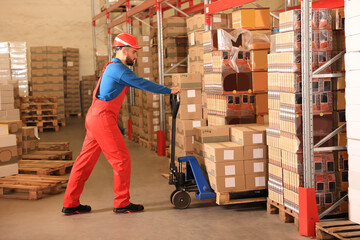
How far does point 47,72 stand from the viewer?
18.2 meters

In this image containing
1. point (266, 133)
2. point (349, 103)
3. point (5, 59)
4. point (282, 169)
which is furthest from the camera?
point (5, 59)

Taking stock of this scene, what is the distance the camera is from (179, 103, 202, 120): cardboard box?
8.27m

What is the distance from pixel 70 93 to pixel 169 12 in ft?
18.5

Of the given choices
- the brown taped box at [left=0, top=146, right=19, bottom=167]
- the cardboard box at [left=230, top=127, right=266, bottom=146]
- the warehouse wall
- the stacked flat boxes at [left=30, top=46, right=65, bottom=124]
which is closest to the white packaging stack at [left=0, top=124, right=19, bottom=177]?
the brown taped box at [left=0, top=146, right=19, bottom=167]

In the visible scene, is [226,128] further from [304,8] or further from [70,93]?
[70,93]

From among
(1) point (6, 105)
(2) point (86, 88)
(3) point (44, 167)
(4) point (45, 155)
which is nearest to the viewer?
(3) point (44, 167)

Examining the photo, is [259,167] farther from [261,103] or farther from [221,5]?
[221,5]

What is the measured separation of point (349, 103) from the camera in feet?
15.6

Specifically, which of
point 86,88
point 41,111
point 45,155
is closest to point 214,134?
point 45,155

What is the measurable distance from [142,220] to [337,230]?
2.28m

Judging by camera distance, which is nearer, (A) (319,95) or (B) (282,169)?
(A) (319,95)

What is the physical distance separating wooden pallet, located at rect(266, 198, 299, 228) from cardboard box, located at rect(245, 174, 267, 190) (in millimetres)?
249

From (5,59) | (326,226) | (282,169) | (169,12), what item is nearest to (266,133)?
(282,169)

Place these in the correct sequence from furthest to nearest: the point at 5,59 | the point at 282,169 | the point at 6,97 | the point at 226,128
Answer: the point at 5,59, the point at 6,97, the point at 226,128, the point at 282,169
